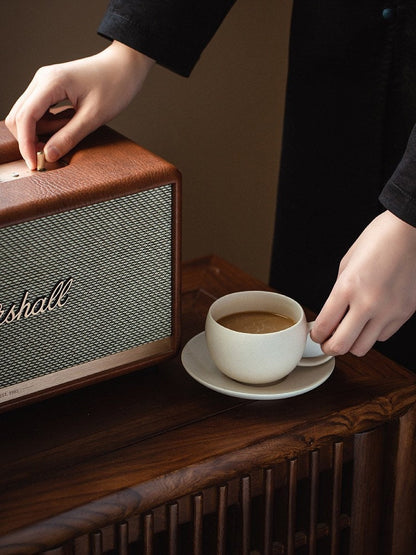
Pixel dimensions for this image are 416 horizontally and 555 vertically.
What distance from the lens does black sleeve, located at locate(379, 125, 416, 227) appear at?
0.89m

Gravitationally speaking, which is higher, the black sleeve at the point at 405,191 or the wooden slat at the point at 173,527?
the black sleeve at the point at 405,191

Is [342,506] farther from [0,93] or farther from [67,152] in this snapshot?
[0,93]

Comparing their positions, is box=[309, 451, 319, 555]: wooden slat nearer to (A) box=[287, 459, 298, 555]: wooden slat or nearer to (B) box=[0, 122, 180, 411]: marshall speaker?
(A) box=[287, 459, 298, 555]: wooden slat

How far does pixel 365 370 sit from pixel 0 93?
832 mm

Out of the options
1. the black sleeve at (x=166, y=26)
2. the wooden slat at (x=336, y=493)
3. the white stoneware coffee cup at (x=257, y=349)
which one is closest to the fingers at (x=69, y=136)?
the black sleeve at (x=166, y=26)

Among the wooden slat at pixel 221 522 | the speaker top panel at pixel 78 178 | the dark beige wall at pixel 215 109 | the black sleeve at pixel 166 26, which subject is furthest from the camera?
the dark beige wall at pixel 215 109

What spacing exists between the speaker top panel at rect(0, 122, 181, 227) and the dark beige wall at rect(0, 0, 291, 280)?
582 mm

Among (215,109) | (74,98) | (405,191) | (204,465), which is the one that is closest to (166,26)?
(74,98)

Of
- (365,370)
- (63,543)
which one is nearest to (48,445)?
(63,543)

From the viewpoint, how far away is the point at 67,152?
1.01 m

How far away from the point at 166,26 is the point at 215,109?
0.69m

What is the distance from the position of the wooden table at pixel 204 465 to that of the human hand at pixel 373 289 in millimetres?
114

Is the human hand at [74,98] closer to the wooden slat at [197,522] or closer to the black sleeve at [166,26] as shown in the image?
the black sleeve at [166,26]

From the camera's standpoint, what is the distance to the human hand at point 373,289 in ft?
2.92
